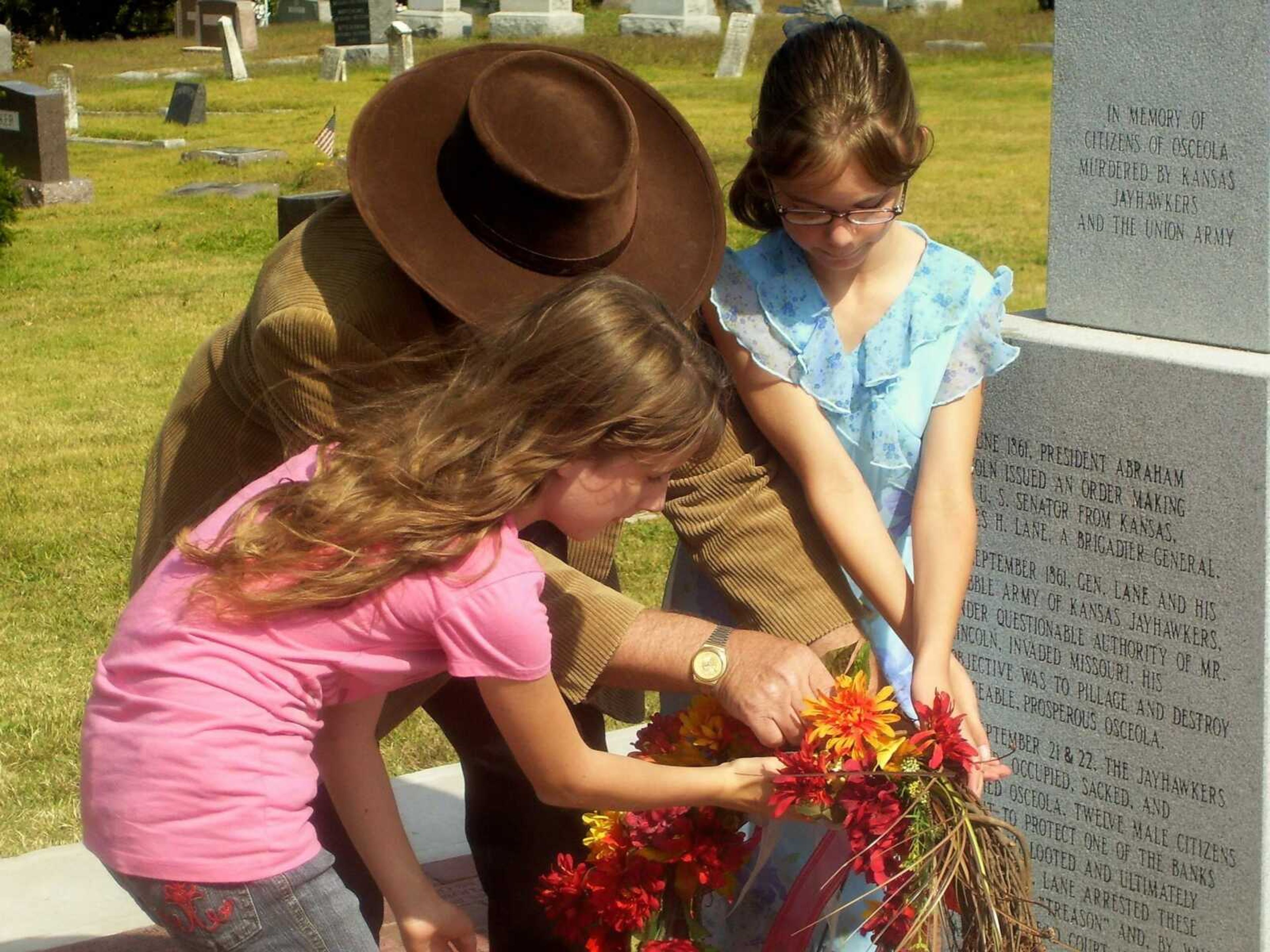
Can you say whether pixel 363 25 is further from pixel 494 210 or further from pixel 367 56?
pixel 494 210

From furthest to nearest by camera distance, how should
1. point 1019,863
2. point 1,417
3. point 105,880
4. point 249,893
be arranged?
point 1,417 < point 105,880 < point 1019,863 < point 249,893

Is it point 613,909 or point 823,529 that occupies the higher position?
point 823,529

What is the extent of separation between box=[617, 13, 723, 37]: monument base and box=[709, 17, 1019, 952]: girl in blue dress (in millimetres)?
20649

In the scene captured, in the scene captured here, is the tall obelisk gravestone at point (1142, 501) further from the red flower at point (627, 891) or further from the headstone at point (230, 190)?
the headstone at point (230, 190)

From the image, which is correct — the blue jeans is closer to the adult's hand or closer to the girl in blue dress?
the adult's hand

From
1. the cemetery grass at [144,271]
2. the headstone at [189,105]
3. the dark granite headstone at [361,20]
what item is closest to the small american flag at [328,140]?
the cemetery grass at [144,271]

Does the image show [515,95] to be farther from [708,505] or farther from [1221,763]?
[1221,763]

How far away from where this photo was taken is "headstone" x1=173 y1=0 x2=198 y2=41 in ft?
106

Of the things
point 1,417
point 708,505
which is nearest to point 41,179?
point 1,417

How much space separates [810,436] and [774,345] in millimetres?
157

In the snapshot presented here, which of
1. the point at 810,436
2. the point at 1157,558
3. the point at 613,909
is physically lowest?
the point at 613,909

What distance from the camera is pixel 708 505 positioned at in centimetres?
257

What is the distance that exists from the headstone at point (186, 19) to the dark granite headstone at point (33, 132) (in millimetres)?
19884

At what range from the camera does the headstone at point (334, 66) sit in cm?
2123
